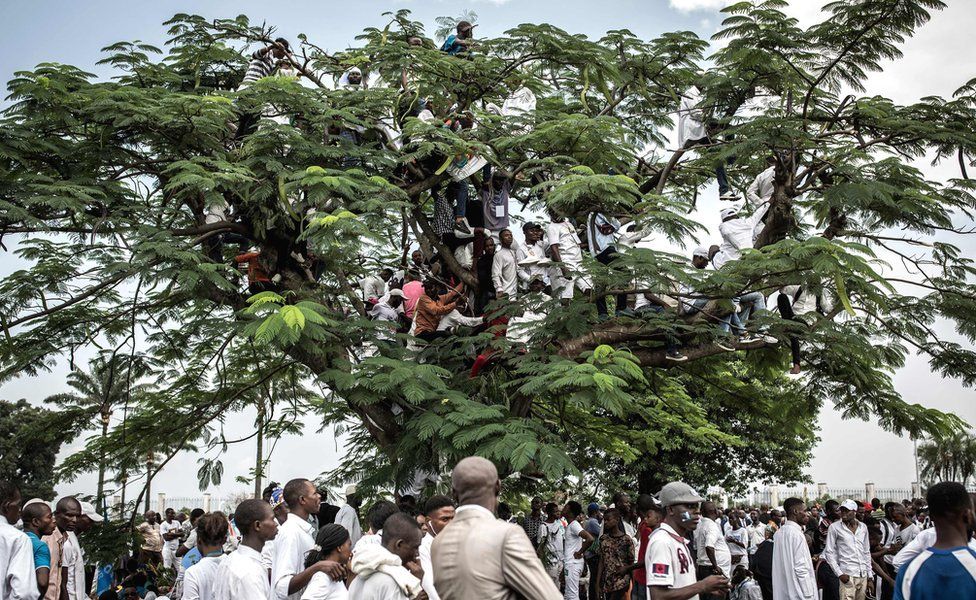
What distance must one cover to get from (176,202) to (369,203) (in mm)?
3400

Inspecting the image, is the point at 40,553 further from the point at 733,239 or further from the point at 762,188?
the point at 762,188

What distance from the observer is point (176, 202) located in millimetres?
12391

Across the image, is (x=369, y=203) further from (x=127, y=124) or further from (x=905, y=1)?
(x=905, y=1)

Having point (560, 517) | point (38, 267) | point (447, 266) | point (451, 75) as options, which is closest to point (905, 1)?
Result: point (451, 75)

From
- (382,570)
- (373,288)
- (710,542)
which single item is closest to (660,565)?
(382,570)

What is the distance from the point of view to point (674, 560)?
20.0ft

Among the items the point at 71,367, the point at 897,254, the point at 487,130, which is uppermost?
the point at 487,130

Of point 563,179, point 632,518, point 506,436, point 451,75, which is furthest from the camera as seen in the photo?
point 632,518

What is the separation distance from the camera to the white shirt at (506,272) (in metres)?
12.6

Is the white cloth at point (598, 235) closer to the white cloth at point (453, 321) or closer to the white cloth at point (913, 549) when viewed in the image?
the white cloth at point (453, 321)

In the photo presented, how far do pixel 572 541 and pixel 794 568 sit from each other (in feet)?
15.5

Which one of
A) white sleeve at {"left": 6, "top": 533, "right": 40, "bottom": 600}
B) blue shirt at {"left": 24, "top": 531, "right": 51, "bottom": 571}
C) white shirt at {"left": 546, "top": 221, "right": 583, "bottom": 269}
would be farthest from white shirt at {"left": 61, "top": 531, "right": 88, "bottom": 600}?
white shirt at {"left": 546, "top": 221, "right": 583, "bottom": 269}

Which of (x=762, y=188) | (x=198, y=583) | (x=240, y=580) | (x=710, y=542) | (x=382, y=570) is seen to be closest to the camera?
(x=382, y=570)

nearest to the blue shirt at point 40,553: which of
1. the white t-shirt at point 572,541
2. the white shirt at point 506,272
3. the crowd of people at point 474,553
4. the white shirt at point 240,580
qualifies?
the crowd of people at point 474,553
